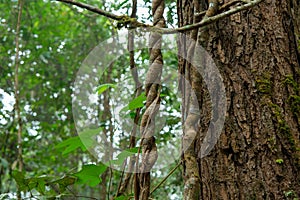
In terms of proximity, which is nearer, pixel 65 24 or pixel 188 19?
pixel 188 19

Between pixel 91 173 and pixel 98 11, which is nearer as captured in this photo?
pixel 98 11

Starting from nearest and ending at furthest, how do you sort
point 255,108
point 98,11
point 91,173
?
point 98,11 < point 255,108 < point 91,173

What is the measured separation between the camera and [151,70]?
82cm

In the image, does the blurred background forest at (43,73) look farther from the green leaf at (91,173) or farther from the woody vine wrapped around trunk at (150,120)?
the woody vine wrapped around trunk at (150,120)

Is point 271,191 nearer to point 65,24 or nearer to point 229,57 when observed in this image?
point 229,57

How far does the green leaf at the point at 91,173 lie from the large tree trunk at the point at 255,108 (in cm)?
27

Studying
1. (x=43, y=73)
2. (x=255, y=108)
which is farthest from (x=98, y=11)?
(x=43, y=73)

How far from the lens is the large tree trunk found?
89 cm

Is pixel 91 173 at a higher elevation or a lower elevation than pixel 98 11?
lower

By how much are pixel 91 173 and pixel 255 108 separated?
44cm

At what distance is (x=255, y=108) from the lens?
3.05 feet

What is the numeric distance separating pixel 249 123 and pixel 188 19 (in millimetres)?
312

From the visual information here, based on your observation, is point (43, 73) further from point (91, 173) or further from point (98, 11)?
point (98, 11)

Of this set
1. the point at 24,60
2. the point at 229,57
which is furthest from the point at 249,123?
the point at 24,60
